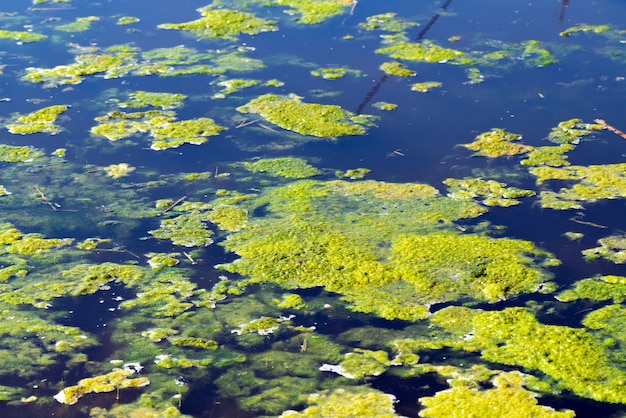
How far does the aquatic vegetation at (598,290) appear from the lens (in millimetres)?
4621

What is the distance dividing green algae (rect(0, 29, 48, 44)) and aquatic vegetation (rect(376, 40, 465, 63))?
3648 millimetres

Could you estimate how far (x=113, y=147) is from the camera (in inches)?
259

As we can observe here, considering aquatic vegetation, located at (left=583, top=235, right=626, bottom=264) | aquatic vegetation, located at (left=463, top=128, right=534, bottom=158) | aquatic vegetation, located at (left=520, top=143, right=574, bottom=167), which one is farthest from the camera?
aquatic vegetation, located at (left=463, top=128, right=534, bottom=158)

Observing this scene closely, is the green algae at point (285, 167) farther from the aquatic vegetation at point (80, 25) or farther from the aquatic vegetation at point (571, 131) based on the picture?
the aquatic vegetation at point (80, 25)

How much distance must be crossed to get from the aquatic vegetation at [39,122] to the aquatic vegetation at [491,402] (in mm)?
4306

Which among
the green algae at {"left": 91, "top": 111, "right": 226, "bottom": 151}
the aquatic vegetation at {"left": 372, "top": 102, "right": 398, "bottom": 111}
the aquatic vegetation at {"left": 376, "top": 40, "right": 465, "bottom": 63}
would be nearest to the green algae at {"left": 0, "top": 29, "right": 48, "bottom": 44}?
the green algae at {"left": 91, "top": 111, "right": 226, "bottom": 151}

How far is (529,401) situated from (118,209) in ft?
10.4

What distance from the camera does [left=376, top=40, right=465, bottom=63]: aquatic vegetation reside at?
7988 millimetres

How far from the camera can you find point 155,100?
7289 mm

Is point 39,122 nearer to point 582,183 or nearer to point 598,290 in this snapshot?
point 582,183

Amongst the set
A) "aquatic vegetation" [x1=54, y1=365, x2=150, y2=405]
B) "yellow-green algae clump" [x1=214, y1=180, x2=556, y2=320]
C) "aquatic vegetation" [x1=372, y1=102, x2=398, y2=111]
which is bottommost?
"aquatic vegetation" [x1=54, y1=365, x2=150, y2=405]

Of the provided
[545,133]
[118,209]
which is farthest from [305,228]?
[545,133]

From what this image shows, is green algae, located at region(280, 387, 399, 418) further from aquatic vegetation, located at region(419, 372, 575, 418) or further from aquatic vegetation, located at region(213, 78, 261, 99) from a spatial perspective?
aquatic vegetation, located at region(213, 78, 261, 99)

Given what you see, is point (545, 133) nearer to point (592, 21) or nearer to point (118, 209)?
point (592, 21)
